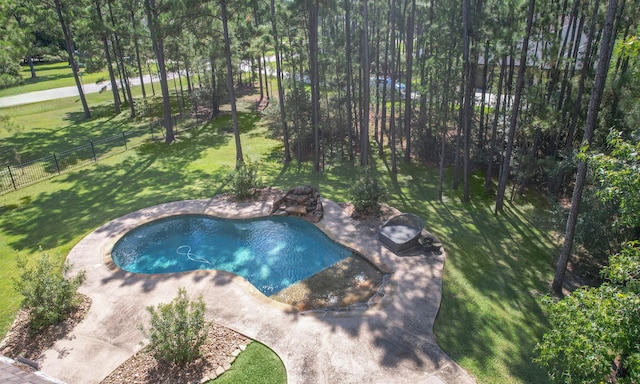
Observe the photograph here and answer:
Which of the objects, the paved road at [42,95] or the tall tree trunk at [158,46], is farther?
the paved road at [42,95]

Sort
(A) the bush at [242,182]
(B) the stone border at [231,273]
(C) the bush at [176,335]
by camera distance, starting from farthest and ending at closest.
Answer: (A) the bush at [242,182] < (B) the stone border at [231,273] < (C) the bush at [176,335]

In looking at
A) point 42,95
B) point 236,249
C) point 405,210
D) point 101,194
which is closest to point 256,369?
point 236,249

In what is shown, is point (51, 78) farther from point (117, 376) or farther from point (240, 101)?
point (117, 376)

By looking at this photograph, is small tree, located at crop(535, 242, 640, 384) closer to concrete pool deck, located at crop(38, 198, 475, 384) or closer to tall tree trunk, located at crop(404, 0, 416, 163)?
concrete pool deck, located at crop(38, 198, 475, 384)

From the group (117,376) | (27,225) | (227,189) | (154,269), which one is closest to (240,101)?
(227,189)

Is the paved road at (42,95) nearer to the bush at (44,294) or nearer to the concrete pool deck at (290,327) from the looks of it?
the concrete pool deck at (290,327)

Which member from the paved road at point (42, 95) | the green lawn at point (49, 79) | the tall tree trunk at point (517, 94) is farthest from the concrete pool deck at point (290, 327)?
the green lawn at point (49, 79)
